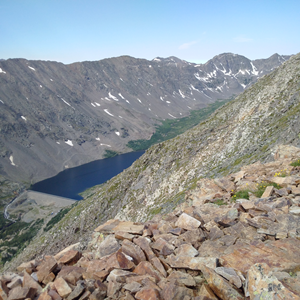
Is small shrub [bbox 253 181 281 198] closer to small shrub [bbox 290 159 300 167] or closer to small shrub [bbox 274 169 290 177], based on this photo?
small shrub [bbox 274 169 290 177]

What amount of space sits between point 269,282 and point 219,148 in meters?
43.5

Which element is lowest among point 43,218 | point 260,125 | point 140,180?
point 43,218

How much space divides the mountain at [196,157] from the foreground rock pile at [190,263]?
77.1 feet

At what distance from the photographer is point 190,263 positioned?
932 centimetres

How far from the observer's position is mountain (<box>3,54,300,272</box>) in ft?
131

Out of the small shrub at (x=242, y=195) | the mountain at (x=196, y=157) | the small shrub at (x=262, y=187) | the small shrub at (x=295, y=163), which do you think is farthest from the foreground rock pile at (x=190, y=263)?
the mountain at (x=196, y=157)

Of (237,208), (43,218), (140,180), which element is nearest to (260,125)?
(140,180)

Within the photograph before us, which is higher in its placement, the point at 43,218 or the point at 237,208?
the point at 237,208

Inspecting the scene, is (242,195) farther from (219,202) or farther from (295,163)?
(295,163)

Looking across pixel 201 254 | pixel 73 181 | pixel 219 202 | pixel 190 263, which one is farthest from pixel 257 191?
pixel 73 181

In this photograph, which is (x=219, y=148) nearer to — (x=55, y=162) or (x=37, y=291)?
(x=37, y=291)

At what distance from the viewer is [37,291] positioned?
32.1 ft

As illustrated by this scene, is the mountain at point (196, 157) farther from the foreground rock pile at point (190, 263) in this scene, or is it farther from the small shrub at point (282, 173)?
the foreground rock pile at point (190, 263)

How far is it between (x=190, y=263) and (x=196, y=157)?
4301 centimetres
